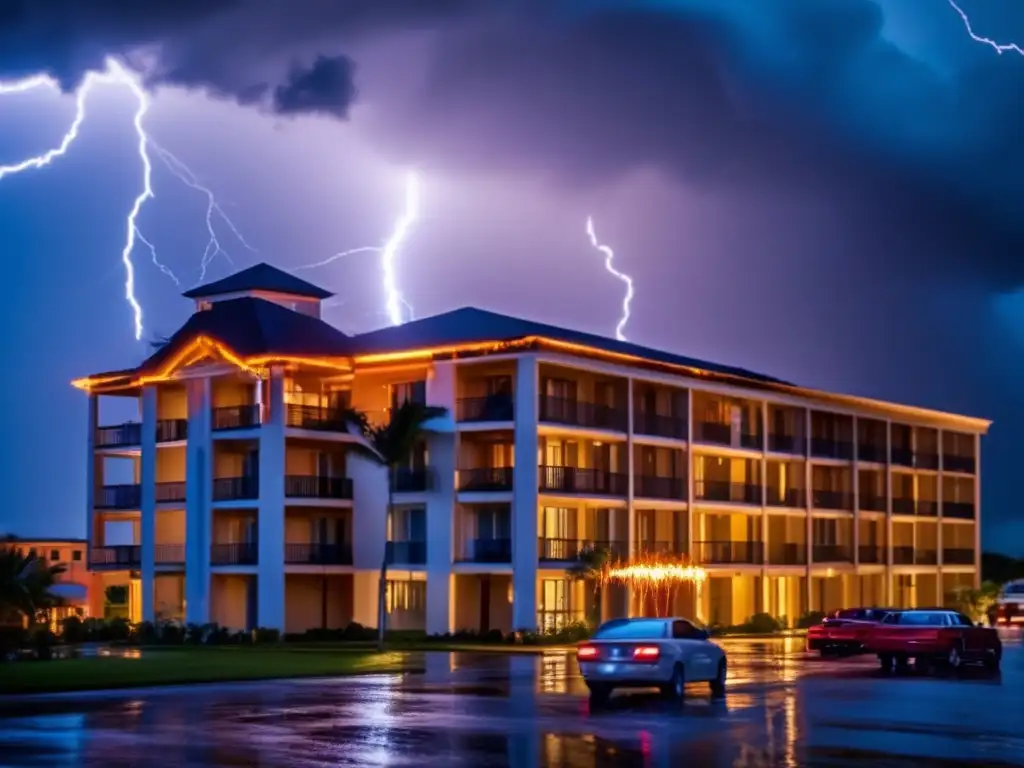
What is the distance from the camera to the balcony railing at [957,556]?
305 feet

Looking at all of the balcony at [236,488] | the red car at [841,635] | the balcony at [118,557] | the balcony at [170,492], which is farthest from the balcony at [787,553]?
the balcony at [118,557]

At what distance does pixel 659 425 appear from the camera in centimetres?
6781

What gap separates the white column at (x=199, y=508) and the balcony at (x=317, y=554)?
11.6ft

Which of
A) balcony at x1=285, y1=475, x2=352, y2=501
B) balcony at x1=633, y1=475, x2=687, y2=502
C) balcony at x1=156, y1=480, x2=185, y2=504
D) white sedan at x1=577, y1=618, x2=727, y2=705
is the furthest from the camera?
balcony at x1=633, y1=475, x2=687, y2=502

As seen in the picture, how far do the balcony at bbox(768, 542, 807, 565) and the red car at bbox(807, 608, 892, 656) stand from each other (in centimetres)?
2712

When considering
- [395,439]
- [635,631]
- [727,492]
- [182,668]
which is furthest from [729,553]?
[635,631]

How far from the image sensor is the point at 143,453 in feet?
221

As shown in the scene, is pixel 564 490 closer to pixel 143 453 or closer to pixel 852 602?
pixel 143 453

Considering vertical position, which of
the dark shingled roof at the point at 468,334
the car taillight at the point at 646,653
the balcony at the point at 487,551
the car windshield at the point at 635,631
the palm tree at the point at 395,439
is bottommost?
the car taillight at the point at 646,653

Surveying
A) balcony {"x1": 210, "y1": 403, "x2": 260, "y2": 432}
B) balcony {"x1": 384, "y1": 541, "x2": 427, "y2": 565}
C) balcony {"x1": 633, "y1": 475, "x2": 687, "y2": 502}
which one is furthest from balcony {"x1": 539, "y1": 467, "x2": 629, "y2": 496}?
balcony {"x1": 210, "y1": 403, "x2": 260, "y2": 432}

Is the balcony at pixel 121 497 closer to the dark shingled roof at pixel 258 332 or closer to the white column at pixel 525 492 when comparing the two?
the dark shingled roof at pixel 258 332

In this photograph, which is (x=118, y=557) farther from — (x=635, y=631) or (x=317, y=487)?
(x=635, y=631)

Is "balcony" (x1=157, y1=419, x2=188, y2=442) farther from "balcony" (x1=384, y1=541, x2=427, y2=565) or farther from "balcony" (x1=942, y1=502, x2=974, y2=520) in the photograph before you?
"balcony" (x1=942, y1=502, x2=974, y2=520)

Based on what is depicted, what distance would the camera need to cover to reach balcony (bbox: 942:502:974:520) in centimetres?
9381
